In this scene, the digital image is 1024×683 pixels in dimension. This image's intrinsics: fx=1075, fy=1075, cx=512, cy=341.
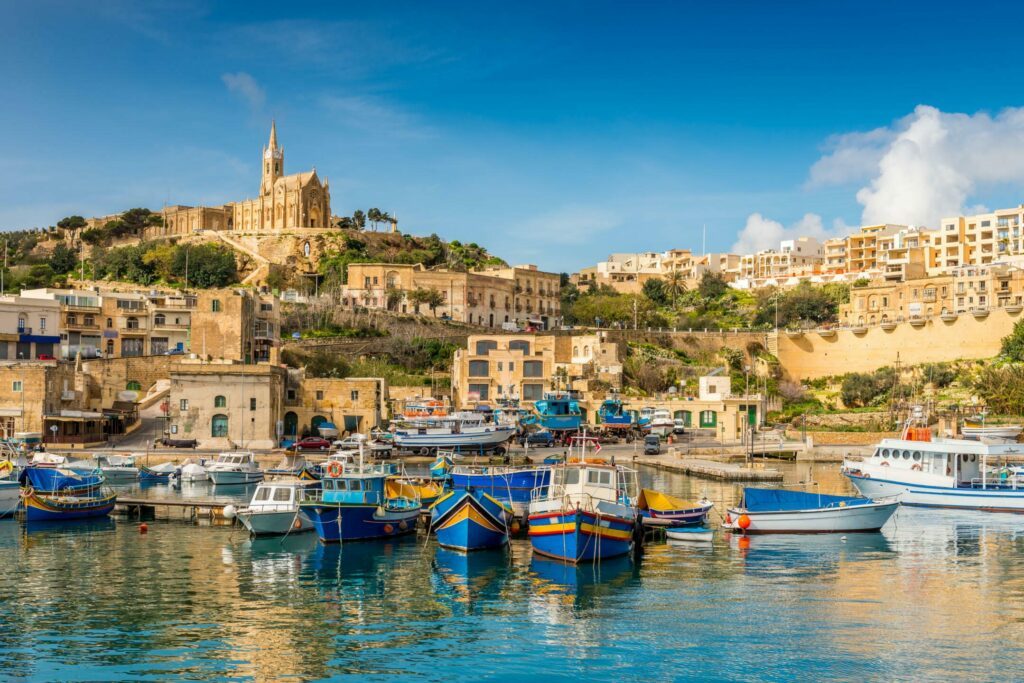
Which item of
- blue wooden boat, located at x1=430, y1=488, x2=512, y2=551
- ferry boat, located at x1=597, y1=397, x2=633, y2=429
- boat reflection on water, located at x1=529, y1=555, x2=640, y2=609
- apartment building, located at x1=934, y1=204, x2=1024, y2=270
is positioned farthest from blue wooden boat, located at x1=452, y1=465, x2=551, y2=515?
apartment building, located at x1=934, y1=204, x2=1024, y2=270

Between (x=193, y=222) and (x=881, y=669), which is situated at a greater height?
(x=193, y=222)

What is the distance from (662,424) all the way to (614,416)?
257 centimetres

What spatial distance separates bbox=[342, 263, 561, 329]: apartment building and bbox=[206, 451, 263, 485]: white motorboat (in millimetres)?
40285

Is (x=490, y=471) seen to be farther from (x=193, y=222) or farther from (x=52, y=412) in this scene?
(x=193, y=222)

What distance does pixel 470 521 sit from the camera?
25.4 meters

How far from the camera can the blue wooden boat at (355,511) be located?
2725cm

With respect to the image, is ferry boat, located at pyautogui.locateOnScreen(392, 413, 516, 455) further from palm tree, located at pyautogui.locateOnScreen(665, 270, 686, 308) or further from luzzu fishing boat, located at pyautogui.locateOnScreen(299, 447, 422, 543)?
palm tree, located at pyautogui.locateOnScreen(665, 270, 686, 308)

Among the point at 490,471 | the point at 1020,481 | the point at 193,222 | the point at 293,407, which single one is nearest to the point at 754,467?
the point at 1020,481

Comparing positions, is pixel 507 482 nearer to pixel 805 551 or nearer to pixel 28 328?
pixel 805 551

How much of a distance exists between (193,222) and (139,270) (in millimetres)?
22349

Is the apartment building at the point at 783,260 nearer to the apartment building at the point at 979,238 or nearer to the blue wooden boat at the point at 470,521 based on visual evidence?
the apartment building at the point at 979,238

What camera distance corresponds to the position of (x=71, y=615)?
64.0 ft

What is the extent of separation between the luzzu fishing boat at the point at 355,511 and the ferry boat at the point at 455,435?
1944cm

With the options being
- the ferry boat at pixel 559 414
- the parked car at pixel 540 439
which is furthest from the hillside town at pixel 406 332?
the parked car at pixel 540 439
